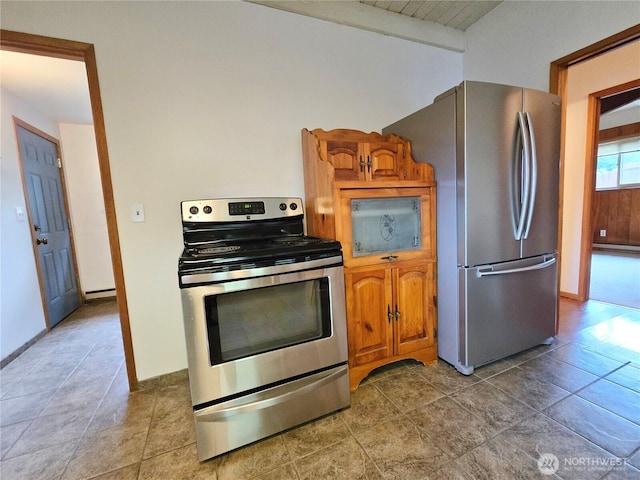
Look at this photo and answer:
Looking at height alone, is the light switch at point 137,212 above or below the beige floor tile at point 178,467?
above

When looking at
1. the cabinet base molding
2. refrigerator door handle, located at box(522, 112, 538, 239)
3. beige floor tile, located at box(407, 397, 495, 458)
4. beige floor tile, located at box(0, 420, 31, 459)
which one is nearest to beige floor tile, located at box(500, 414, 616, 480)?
beige floor tile, located at box(407, 397, 495, 458)

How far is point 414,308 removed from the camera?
1.90m

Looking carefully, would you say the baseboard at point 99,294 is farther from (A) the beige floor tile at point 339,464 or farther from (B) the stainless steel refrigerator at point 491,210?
(B) the stainless steel refrigerator at point 491,210

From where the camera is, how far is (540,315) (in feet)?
6.63

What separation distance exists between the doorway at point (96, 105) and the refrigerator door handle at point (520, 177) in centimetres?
248

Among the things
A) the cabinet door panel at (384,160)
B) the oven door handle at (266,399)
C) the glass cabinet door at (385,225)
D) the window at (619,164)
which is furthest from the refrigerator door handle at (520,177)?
the window at (619,164)

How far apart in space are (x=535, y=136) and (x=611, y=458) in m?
1.70

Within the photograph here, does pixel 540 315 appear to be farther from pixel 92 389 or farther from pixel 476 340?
pixel 92 389

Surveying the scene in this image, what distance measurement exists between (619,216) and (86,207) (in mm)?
9397

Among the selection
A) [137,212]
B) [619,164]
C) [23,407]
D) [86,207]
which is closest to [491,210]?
[137,212]

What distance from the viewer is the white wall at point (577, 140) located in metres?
2.84

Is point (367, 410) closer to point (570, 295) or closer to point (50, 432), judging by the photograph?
point (50, 432)

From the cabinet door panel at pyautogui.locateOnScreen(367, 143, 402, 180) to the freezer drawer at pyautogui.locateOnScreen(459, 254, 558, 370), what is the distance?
31.8 inches

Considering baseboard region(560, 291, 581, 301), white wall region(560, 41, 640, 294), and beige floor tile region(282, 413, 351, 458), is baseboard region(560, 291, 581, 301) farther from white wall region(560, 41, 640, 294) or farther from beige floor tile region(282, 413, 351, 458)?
beige floor tile region(282, 413, 351, 458)
